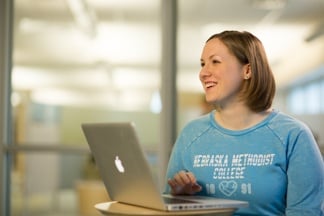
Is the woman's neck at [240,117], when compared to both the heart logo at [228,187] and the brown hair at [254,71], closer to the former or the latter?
the brown hair at [254,71]

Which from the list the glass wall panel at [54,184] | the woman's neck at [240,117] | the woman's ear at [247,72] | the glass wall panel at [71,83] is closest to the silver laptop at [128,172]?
the woman's neck at [240,117]

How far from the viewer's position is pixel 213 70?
1712 mm

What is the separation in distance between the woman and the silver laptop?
0.13m

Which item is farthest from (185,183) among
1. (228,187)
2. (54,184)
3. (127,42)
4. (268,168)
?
(54,184)

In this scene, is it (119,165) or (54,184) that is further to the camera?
(54,184)

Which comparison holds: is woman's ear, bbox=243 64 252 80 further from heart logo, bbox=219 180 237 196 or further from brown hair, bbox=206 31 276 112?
heart logo, bbox=219 180 237 196

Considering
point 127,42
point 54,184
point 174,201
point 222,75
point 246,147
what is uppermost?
point 127,42

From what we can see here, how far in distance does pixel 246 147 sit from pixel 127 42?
2113 mm

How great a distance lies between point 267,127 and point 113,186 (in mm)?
503

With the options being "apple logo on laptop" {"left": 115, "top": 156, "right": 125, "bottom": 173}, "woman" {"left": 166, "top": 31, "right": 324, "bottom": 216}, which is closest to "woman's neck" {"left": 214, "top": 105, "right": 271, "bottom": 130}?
"woman" {"left": 166, "top": 31, "right": 324, "bottom": 216}

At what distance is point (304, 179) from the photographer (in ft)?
Result: 5.12

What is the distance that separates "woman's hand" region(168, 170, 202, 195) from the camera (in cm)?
163

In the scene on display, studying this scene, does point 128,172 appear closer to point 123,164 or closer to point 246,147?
point 123,164

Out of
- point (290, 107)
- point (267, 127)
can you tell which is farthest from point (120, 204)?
point (290, 107)
